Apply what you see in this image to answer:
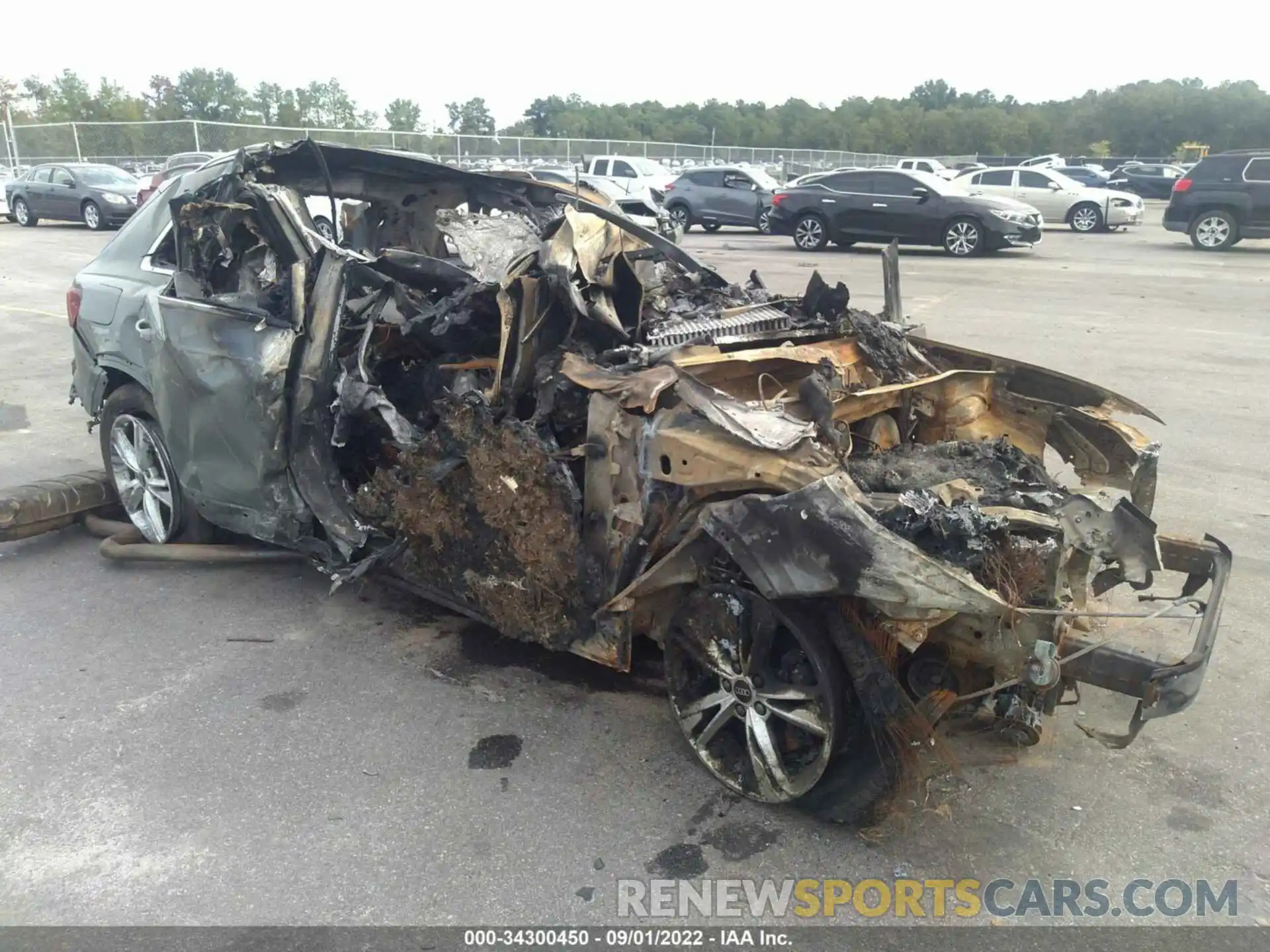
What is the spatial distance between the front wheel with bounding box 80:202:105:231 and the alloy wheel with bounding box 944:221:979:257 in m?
19.7

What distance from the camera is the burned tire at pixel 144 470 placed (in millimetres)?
4898

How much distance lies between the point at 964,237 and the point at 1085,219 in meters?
7.96

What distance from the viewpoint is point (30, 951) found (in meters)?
2.49

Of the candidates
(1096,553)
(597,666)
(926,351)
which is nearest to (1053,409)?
(926,351)

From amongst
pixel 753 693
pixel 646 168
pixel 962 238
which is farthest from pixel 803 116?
pixel 753 693

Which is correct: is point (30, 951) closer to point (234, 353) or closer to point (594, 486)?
point (594, 486)

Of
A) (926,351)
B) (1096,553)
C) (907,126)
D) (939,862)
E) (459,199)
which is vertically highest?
(907,126)

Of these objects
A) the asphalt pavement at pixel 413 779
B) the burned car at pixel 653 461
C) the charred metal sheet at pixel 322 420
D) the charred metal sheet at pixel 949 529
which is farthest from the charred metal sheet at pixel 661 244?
the charred metal sheet at pixel 949 529

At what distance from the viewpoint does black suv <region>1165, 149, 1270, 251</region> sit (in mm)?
17672

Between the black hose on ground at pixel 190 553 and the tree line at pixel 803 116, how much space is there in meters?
48.3

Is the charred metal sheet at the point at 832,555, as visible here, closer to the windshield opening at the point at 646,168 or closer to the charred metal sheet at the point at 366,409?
the charred metal sheet at the point at 366,409

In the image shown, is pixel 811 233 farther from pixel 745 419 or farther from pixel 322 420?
pixel 745 419

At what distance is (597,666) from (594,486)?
0.97 metres

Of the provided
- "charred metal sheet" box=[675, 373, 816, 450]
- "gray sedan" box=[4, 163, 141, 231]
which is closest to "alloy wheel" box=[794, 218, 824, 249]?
"gray sedan" box=[4, 163, 141, 231]
